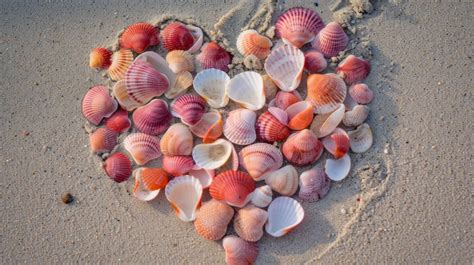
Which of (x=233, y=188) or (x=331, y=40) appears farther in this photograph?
(x=331, y=40)

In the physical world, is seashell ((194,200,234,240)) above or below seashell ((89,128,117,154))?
below

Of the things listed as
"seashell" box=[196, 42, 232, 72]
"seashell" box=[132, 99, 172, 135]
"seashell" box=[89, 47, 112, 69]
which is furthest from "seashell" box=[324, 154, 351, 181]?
"seashell" box=[89, 47, 112, 69]

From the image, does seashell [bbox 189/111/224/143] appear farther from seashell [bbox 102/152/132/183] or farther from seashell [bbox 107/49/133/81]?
seashell [bbox 107/49/133/81]

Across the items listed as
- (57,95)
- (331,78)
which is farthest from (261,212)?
(57,95)

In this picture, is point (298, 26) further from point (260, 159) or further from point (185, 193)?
point (185, 193)

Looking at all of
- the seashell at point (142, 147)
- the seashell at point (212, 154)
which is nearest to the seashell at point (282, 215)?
the seashell at point (212, 154)

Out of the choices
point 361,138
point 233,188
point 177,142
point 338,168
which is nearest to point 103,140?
point 177,142
